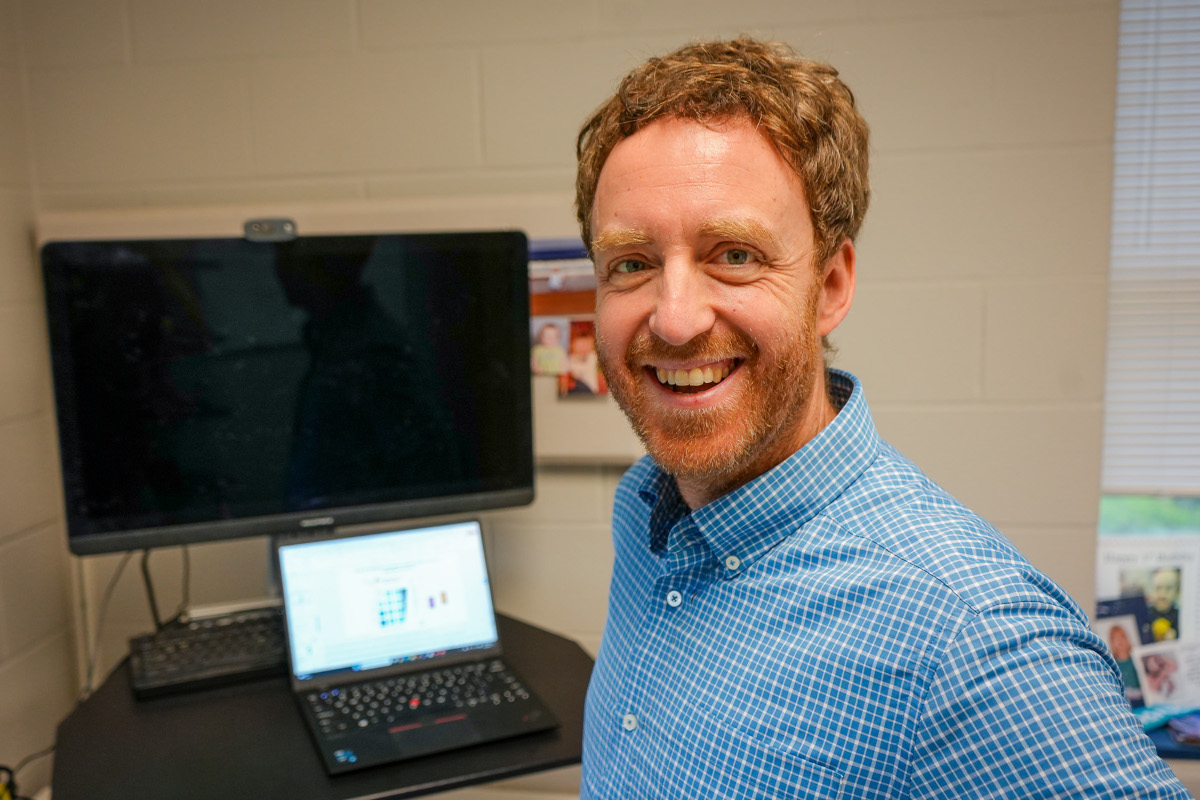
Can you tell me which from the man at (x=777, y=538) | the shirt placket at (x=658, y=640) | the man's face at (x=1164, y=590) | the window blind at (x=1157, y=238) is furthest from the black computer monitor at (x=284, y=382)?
the man's face at (x=1164, y=590)

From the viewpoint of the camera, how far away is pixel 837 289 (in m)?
1.02

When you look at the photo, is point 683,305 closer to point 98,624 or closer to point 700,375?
point 700,375

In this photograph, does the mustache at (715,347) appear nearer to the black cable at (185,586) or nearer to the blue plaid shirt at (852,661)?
the blue plaid shirt at (852,661)

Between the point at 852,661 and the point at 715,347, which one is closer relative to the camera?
the point at 852,661

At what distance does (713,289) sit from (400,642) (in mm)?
819

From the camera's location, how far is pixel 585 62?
1.67 meters

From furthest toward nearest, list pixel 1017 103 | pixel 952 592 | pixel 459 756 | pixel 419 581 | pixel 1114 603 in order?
pixel 1114 603 < pixel 1017 103 < pixel 419 581 < pixel 459 756 < pixel 952 592

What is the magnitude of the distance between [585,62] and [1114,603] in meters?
1.54

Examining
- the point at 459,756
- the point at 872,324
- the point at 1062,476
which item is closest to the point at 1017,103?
the point at 872,324

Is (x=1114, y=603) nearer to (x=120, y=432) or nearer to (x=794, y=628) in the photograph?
(x=794, y=628)

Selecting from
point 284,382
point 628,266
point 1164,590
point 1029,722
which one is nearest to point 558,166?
point 284,382

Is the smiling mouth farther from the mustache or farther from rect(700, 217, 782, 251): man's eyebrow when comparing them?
rect(700, 217, 782, 251): man's eyebrow

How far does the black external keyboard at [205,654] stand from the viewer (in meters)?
1.36

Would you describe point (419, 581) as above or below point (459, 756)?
above
